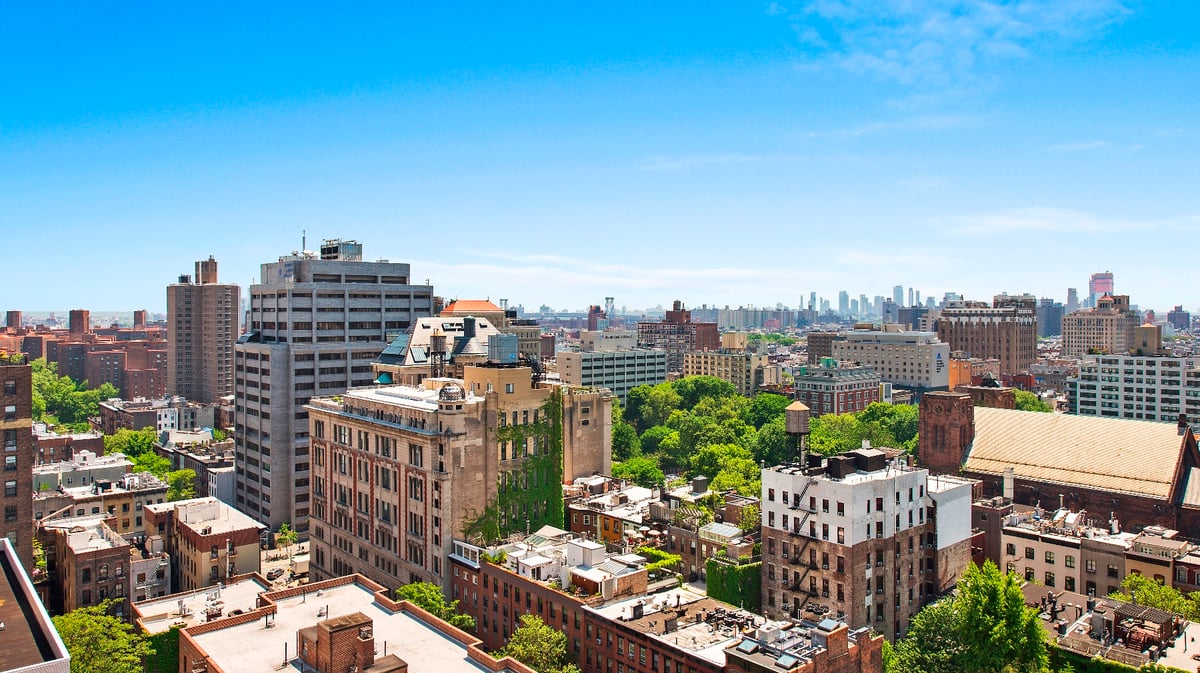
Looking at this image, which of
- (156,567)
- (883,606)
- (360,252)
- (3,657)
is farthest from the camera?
(360,252)

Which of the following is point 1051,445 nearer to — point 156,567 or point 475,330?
point 475,330

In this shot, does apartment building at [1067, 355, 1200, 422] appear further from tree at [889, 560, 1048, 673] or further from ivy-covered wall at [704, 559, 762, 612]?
ivy-covered wall at [704, 559, 762, 612]

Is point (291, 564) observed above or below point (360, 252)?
below

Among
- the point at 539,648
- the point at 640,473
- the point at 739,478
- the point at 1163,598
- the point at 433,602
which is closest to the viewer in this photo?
the point at 539,648

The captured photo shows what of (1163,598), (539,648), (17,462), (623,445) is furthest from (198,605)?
(623,445)

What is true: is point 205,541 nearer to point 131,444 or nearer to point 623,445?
point 623,445

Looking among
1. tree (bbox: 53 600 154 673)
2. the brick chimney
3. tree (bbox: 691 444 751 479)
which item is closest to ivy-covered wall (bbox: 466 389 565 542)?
tree (bbox: 53 600 154 673)

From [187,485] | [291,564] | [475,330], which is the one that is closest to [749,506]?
[475,330]
